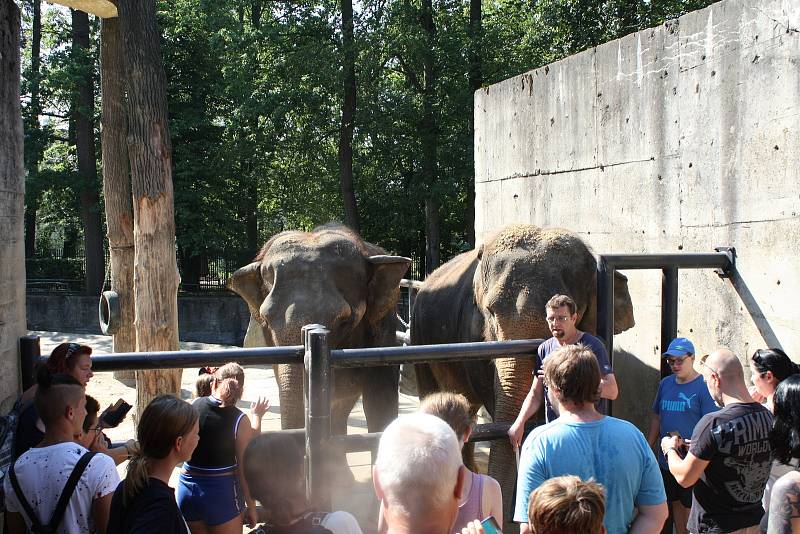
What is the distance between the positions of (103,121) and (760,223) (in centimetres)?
1086

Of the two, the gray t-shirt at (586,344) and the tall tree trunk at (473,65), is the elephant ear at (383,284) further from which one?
the tall tree trunk at (473,65)

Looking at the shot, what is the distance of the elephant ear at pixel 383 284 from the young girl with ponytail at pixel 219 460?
316cm

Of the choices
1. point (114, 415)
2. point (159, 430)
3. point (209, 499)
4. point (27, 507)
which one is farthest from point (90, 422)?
point (159, 430)

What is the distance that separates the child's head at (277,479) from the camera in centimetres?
245

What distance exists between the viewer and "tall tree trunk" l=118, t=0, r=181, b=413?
9094 millimetres

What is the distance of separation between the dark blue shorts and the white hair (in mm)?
2090

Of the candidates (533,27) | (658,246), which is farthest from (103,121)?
(533,27)

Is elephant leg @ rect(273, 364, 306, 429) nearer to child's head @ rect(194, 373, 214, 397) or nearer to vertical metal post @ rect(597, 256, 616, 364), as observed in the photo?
child's head @ rect(194, 373, 214, 397)

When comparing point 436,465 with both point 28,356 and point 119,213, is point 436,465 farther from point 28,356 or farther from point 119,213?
point 119,213

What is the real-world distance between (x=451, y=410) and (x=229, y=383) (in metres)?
1.50

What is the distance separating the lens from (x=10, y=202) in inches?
173

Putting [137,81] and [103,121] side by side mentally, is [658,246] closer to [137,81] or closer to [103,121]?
[137,81]

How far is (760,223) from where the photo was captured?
5246 mm

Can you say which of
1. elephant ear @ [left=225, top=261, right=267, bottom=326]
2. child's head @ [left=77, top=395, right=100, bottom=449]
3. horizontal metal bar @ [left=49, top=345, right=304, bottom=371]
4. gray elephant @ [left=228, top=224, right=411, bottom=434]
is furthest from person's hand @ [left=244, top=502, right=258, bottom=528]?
elephant ear @ [left=225, top=261, right=267, bottom=326]
